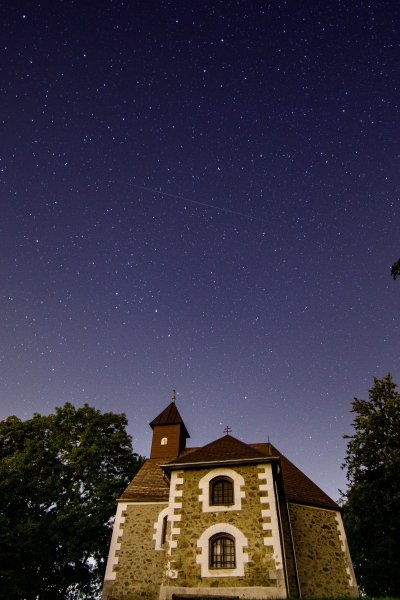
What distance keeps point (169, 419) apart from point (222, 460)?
10.7m

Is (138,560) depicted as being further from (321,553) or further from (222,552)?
(321,553)

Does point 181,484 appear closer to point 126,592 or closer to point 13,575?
point 126,592

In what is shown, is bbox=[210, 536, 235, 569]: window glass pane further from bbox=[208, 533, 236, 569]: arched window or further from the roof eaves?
the roof eaves

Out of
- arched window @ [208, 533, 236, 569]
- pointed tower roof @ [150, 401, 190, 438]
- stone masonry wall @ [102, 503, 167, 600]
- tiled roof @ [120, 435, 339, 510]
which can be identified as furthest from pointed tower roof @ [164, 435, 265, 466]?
pointed tower roof @ [150, 401, 190, 438]

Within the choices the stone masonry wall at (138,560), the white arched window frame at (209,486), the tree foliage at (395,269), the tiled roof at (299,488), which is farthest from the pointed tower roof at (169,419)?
the tree foliage at (395,269)

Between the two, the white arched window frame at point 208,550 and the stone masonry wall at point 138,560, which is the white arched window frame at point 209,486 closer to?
the white arched window frame at point 208,550

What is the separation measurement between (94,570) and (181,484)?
12.7 m

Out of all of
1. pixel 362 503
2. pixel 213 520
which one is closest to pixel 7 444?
pixel 213 520

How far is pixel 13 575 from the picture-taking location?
2000 cm

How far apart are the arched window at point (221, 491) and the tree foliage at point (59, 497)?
11004mm

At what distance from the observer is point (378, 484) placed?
21266 mm

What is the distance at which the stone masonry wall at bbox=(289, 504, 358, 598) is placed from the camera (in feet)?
52.6

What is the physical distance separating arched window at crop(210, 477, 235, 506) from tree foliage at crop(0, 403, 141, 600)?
11.0 meters

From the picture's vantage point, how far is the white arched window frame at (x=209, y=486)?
46.8 feet
